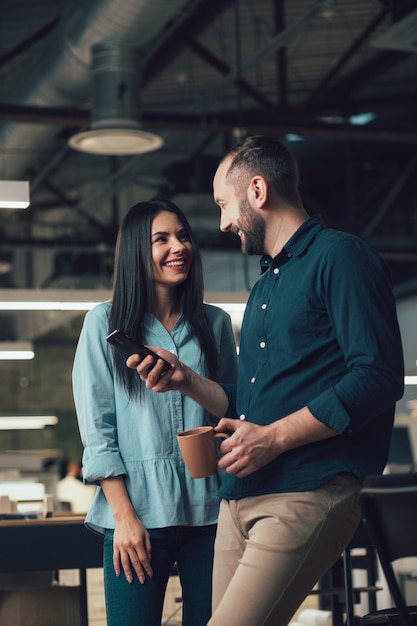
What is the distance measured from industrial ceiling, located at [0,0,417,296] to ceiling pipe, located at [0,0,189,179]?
0.01 m

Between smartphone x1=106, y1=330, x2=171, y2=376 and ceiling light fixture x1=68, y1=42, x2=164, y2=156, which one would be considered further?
ceiling light fixture x1=68, y1=42, x2=164, y2=156

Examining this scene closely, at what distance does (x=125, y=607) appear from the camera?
2.26 m

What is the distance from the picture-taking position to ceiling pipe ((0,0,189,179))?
251 inches

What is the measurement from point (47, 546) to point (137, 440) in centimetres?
156

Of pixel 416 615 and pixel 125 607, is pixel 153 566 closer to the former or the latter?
pixel 125 607

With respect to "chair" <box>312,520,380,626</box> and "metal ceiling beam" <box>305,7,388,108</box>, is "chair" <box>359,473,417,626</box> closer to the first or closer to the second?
"chair" <box>312,520,380,626</box>

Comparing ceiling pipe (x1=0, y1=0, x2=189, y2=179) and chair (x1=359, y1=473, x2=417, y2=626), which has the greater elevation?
ceiling pipe (x1=0, y1=0, x2=189, y2=179)

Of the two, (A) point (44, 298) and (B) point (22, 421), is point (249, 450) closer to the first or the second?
(A) point (44, 298)

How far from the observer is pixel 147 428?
92.7 inches

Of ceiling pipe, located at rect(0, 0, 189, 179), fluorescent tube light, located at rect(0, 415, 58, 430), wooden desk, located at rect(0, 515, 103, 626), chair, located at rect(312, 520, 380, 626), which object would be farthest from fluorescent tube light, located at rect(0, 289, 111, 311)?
fluorescent tube light, located at rect(0, 415, 58, 430)

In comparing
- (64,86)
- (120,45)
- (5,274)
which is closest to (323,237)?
(120,45)

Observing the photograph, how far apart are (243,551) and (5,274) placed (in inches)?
605

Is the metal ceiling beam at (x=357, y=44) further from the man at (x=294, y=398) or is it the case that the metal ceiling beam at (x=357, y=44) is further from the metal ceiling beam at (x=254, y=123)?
the man at (x=294, y=398)

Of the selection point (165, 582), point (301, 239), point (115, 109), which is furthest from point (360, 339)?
point (115, 109)
